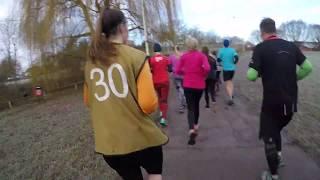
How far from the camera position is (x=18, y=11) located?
23312 mm

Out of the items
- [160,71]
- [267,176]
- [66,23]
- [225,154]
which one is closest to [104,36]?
[267,176]

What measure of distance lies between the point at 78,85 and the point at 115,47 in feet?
94.8

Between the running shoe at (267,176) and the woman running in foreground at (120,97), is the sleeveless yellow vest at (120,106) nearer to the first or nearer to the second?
the woman running in foreground at (120,97)

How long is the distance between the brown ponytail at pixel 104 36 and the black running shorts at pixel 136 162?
2.31 ft

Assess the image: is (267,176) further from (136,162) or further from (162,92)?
(162,92)

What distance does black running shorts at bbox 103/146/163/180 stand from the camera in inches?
124

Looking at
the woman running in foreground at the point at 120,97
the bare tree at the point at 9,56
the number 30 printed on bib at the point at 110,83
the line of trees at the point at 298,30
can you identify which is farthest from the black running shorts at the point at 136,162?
the line of trees at the point at 298,30

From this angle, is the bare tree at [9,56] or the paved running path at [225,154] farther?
the bare tree at [9,56]

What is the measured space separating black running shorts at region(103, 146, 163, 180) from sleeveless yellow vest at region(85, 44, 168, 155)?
0.22 ft

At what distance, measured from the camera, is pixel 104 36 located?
3150mm

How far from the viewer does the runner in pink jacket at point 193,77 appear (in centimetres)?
734

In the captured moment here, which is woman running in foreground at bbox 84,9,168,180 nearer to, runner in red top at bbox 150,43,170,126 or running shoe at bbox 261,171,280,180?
running shoe at bbox 261,171,280,180

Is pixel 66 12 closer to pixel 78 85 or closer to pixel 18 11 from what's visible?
pixel 18 11

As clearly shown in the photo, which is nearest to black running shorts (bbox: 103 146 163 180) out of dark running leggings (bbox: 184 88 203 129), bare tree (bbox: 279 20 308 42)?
dark running leggings (bbox: 184 88 203 129)
